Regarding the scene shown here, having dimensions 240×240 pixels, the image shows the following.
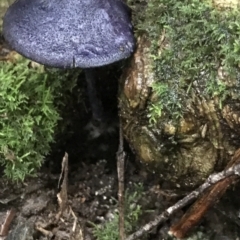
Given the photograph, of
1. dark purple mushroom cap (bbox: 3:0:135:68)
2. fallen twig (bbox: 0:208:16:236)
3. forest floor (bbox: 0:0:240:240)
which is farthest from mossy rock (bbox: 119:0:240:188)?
fallen twig (bbox: 0:208:16:236)

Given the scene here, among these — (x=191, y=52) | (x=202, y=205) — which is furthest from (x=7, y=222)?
(x=191, y=52)

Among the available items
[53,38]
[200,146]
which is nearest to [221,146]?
[200,146]

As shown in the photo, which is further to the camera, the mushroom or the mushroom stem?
the mushroom stem

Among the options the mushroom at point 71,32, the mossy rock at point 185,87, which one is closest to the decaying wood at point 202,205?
the mossy rock at point 185,87

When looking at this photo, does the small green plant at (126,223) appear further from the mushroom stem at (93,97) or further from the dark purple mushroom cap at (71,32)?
the dark purple mushroom cap at (71,32)

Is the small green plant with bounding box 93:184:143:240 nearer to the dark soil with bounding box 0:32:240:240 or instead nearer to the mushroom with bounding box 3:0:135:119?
the dark soil with bounding box 0:32:240:240

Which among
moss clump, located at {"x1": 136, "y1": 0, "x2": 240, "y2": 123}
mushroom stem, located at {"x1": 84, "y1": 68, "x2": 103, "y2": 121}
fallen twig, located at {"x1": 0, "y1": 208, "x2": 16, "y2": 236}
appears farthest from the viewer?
mushroom stem, located at {"x1": 84, "y1": 68, "x2": 103, "y2": 121}

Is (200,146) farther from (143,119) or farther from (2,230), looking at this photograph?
(2,230)

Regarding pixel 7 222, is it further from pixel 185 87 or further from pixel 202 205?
pixel 185 87
